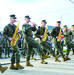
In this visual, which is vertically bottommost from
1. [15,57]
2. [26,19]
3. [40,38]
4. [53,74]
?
[53,74]

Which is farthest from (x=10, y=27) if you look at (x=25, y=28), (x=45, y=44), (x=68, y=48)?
(x=68, y=48)

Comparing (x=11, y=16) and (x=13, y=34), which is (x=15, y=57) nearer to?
(x=13, y=34)

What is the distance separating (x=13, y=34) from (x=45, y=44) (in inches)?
106

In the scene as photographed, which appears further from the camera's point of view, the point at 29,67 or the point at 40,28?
the point at 40,28

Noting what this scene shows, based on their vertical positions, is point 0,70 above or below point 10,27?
below

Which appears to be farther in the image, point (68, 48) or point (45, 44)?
point (68, 48)

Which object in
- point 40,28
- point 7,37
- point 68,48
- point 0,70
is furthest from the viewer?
point 68,48

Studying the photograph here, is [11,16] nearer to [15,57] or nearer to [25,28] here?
[25,28]

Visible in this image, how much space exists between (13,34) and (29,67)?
5.00 feet

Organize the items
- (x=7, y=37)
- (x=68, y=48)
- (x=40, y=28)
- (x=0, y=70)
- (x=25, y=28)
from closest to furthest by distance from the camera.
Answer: (x=0, y=70), (x=7, y=37), (x=25, y=28), (x=40, y=28), (x=68, y=48)

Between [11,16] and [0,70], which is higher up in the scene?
[11,16]

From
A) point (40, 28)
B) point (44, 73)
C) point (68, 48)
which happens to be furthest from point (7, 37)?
point (68, 48)

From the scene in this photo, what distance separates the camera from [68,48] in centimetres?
1013

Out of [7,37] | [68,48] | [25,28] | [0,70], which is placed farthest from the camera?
[68,48]
